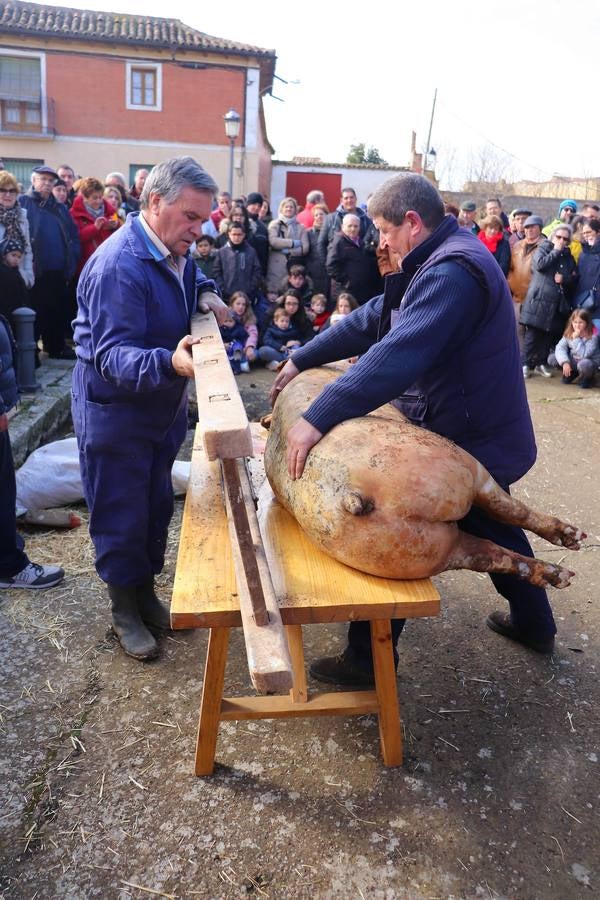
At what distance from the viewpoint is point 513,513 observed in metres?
2.36

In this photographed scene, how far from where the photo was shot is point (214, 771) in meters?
2.34

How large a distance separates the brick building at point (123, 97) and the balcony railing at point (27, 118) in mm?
35

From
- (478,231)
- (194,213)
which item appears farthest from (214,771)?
(478,231)

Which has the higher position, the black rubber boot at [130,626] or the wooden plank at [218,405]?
the wooden plank at [218,405]

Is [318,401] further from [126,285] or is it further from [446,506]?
[126,285]

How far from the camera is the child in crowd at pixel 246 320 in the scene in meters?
8.33

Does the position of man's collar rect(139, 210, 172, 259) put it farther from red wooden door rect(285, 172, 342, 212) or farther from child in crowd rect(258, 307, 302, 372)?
red wooden door rect(285, 172, 342, 212)

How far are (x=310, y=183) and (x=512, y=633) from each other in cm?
2711

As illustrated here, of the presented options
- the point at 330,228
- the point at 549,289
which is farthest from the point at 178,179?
the point at 549,289

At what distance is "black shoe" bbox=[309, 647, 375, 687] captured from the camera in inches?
109

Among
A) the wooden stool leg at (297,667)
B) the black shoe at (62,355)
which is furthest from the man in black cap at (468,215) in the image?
the wooden stool leg at (297,667)

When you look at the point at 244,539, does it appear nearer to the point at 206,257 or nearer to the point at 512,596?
the point at 512,596

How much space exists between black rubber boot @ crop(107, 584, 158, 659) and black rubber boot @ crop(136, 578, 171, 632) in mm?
102

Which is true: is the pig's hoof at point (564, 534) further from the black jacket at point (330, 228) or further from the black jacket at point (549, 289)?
the black jacket at point (330, 228)
